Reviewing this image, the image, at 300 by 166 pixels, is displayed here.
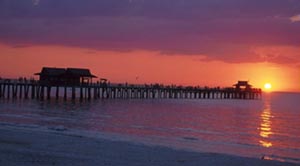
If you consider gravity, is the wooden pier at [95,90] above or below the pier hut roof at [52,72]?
below

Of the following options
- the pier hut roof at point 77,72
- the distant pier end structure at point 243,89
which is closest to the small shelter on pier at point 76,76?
the pier hut roof at point 77,72

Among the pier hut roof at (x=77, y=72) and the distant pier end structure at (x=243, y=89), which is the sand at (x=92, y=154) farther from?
the distant pier end structure at (x=243, y=89)

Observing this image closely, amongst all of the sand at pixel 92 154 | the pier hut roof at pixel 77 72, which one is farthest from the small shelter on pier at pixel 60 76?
the sand at pixel 92 154

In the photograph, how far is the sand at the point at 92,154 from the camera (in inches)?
575

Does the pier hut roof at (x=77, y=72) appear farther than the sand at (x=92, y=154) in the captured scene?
Yes

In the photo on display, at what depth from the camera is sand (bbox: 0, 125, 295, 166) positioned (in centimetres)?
1460

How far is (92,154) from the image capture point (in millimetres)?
16156

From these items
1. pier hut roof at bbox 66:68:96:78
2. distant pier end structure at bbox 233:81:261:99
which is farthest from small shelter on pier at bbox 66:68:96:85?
distant pier end structure at bbox 233:81:261:99

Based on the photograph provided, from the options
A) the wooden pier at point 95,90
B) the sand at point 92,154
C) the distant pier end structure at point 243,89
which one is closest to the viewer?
the sand at point 92,154

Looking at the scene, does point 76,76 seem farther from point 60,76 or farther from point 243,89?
point 243,89

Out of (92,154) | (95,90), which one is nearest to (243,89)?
(95,90)

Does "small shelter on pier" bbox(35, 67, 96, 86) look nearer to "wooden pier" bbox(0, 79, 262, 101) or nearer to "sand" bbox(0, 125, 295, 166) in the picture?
"wooden pier" bbox(0, 79, 262, 101)

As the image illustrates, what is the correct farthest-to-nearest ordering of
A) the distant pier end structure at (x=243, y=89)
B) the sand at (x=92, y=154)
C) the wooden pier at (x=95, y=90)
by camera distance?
the distant pier end structure at (x=243, y=89)
the wooden pier at (x=95, y=90)
the sand at (x=92, y=154)

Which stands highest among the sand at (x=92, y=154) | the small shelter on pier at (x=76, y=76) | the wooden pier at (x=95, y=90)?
the small shelter on pier at (x=76, y=76)
